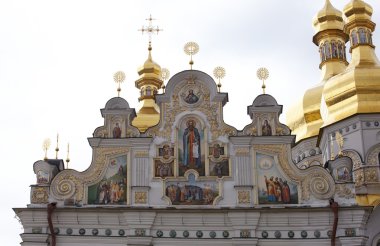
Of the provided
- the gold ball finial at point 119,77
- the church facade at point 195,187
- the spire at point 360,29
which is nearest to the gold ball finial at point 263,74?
the church facade at point 195,187

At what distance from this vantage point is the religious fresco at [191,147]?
18.4 metres

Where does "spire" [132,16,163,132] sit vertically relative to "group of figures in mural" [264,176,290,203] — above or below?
above

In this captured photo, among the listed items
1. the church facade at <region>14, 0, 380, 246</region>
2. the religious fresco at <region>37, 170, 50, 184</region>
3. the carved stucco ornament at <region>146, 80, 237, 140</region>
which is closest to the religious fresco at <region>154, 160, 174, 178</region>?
the church facade at <region>14, 0, 380, 246</region>

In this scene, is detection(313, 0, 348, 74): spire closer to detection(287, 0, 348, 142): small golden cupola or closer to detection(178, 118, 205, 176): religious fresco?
detection(287, 0, 348, 142): small golden cupola

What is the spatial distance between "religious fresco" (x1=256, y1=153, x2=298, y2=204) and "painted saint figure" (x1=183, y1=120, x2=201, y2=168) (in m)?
1.50

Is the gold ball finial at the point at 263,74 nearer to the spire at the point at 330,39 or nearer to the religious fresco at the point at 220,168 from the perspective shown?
the religious fresco at the point at 220,168

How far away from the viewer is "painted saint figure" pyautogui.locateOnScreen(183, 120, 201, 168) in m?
18.5

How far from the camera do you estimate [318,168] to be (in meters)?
18.2

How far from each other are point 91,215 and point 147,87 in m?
15.2

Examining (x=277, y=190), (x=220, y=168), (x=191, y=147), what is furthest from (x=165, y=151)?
(x=277, y=190)

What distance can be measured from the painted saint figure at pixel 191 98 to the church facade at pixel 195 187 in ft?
0.08

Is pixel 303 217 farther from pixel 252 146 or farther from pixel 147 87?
pixel 147 87

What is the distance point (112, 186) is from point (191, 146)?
2205 millimetres

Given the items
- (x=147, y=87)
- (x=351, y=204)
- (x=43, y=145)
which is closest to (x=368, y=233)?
(x=351, y=204)
